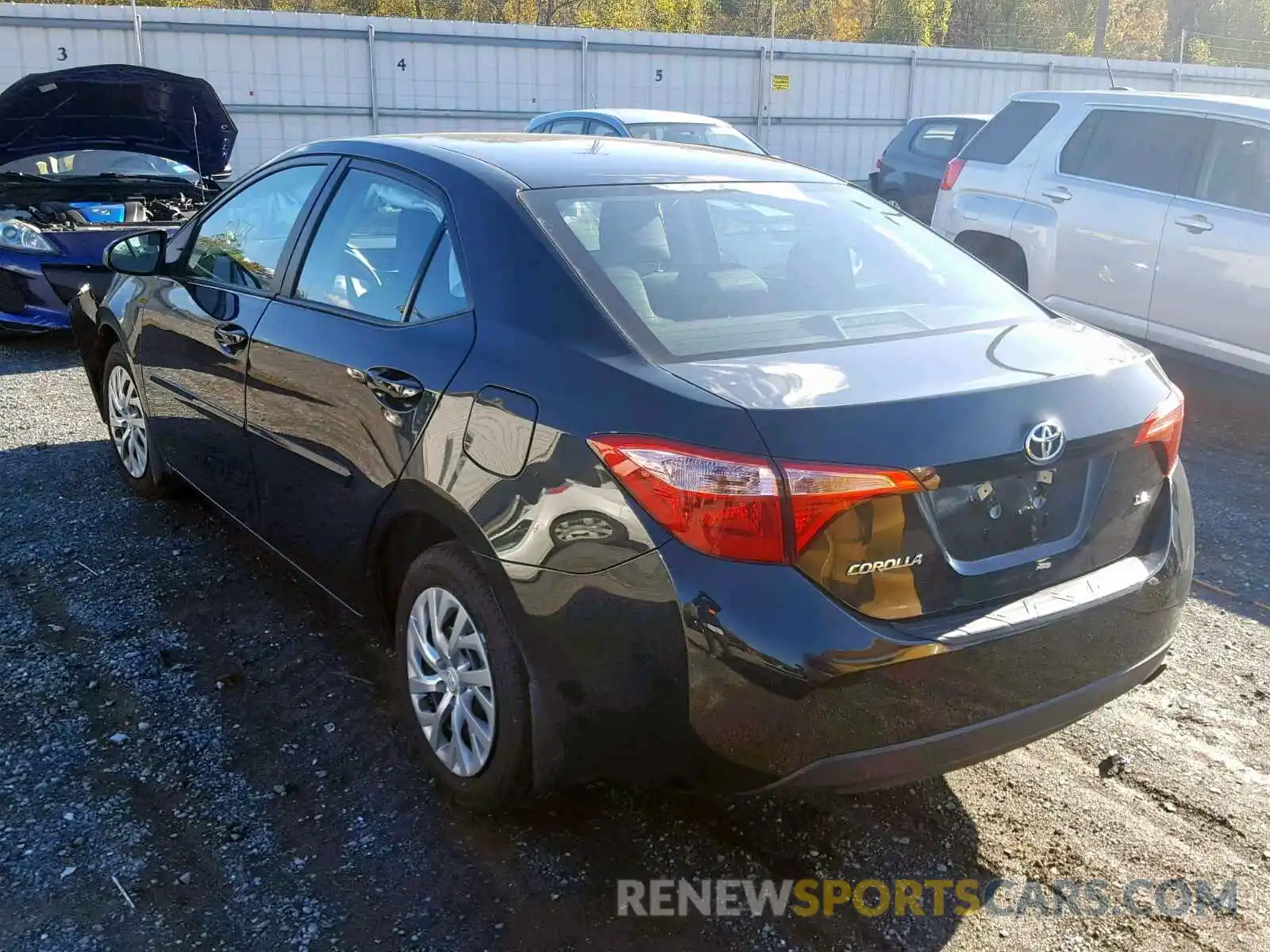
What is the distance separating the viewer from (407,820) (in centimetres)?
293

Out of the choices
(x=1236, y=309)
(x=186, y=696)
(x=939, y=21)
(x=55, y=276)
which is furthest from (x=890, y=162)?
(x=939, y=21)

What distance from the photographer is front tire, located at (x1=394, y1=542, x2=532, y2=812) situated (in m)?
2.64

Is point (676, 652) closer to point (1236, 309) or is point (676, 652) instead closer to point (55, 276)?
point (1236, 309)

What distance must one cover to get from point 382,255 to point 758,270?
3.46 feet

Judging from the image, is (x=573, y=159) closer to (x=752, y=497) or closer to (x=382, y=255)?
(x=382, y=255)

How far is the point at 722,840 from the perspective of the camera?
2842 mm

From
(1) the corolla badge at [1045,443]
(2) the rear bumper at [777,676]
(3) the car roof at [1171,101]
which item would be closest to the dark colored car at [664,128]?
(3) the car roof at [1171,101]

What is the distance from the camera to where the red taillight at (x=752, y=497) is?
2.25 metres

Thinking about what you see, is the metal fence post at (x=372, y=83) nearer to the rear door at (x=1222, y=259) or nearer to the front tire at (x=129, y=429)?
the front tire at (x=129, y=429)

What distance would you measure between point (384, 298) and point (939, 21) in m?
42.2

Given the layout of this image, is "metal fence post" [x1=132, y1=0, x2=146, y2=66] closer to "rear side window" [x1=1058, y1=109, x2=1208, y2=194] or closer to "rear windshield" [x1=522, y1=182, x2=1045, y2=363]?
"rear side window" [x1=1058, y1=109, x2=1208, y2=194]

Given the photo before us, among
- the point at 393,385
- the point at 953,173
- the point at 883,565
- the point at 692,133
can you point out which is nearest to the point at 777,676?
the point at 883,565

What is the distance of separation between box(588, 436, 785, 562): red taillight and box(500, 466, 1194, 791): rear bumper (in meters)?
0.03

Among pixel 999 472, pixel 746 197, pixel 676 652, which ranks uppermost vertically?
pixel 746 197
